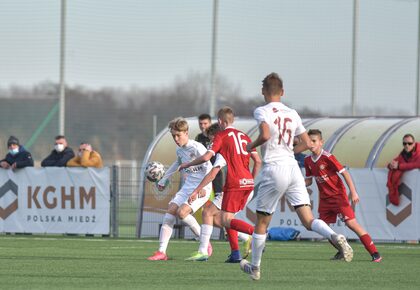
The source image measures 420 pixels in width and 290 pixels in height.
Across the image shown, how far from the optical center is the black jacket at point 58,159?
26469 millimetres

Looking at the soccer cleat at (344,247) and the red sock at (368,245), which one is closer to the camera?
the soccer cleat at (344,247)

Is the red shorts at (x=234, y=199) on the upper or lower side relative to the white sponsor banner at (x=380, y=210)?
upper

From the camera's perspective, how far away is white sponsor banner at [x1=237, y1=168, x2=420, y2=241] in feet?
75.7

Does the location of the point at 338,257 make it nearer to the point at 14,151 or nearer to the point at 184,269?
the point at 184,269

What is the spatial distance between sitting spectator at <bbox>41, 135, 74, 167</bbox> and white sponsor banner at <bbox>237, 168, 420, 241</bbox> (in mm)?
5233

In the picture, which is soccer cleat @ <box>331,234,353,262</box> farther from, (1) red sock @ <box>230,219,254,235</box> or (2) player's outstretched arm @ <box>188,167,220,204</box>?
(2) player's outstretched arm @ <box>188,167,220,204</box>

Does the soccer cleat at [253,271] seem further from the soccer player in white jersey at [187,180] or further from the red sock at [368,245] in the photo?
the red sock at [368,245]

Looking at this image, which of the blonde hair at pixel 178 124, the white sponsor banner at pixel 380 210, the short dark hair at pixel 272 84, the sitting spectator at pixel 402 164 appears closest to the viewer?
the short dark hair at pixel 272 84

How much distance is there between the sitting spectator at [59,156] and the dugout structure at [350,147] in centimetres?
172

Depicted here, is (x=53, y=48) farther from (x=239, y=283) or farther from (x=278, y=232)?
(x=239, y=283)

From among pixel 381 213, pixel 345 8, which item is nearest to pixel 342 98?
pixel 345 8

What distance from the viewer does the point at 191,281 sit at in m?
12.5

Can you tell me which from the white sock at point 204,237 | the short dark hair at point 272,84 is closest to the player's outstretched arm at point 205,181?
the white sock at point 204,237

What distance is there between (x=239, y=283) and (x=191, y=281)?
22.2 inches
